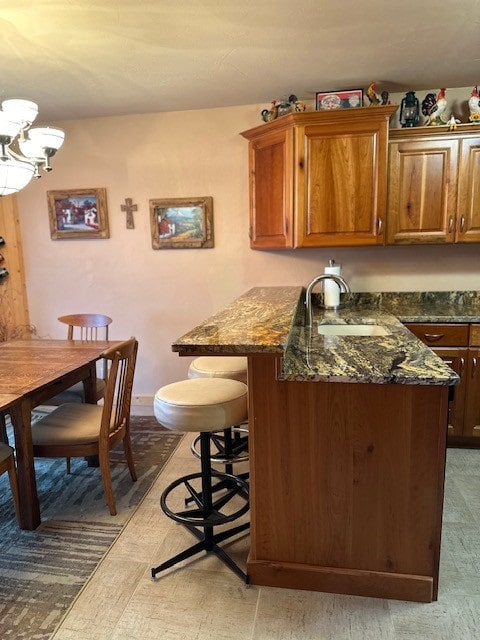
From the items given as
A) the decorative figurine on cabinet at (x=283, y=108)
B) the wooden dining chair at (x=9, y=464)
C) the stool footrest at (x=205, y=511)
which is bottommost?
the stool footrest at (x=205, y=511)

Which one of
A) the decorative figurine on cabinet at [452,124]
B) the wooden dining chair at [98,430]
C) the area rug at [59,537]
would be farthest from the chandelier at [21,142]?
the decorative figurine on cabinet at [452,124]

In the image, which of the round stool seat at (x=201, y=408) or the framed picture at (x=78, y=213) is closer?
the round stool seat at (x=201, y=408)

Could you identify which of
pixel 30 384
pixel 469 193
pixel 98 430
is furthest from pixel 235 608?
pixel 469 193

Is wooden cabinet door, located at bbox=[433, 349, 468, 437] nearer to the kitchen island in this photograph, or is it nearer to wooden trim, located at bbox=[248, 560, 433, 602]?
the kitchen island

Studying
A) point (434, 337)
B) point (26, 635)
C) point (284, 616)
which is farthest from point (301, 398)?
point (434, 337)

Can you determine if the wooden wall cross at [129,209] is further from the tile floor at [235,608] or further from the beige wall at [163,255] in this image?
the tile floor at [235,608]

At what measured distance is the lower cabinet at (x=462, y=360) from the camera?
281cm

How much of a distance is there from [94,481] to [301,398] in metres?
1.63

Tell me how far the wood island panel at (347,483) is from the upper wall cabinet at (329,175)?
1.61 meters

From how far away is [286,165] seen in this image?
9.75ft

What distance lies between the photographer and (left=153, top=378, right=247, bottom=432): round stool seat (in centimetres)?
173

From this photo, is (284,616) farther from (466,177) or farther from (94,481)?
(466,177)

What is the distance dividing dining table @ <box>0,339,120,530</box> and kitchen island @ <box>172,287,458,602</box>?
101cm

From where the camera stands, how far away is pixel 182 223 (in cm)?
355
